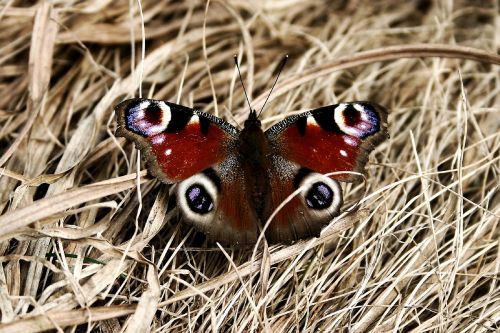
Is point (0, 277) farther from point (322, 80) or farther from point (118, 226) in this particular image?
point (322, 80)

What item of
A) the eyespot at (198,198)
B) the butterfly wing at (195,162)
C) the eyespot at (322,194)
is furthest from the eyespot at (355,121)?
the eyespot at (198,198)

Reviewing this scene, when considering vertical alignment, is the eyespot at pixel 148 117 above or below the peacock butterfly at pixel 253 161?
above

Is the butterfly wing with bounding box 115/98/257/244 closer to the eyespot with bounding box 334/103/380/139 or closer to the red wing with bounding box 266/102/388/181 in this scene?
the red wing with bounding box 266/102/388/181

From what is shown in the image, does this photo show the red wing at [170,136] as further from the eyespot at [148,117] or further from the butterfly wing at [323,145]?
the butterfly wing at [323,145]

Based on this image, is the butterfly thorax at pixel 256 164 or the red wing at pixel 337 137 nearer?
the butterfly thorax at pixel 256 164

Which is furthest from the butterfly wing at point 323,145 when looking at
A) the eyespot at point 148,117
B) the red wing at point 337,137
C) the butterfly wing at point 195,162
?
the eyespot at point 148,117

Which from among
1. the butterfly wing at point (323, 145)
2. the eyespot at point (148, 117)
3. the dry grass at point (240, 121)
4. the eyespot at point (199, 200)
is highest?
the eyespot at point (148, 117)

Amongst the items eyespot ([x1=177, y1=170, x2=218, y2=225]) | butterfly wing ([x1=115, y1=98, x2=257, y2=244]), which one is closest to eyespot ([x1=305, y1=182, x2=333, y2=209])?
butterfly wing ([x1=115, y1=98, x2=257, y2=244])
